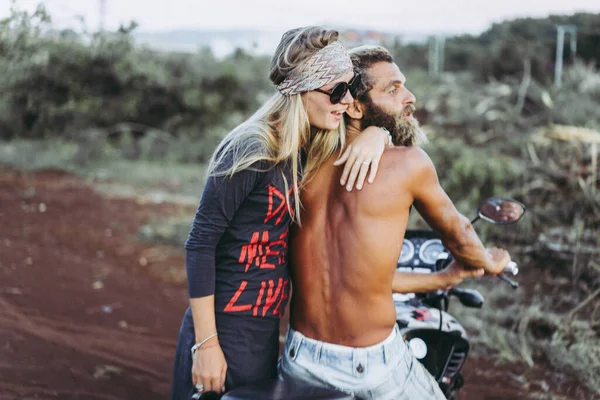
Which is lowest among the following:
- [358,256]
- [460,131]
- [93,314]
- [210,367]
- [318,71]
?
[93,314]

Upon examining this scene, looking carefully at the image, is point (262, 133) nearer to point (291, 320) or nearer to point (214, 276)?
point (214, 276)

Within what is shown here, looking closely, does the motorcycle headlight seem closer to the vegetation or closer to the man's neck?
the man's neck

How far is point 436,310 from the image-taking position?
291 cm

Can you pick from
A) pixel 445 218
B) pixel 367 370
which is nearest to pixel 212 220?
pixel 367 370

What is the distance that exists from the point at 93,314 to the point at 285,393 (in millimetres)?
3912

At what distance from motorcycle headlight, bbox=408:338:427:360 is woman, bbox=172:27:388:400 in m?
0.62

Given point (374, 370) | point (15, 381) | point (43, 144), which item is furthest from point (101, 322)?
point (43, 144)

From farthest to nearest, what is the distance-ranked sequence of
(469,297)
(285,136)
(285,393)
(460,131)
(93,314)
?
(460,131)
(93,314)
(469,297)
(285,136)
(285,393)

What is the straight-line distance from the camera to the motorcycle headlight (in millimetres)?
2803

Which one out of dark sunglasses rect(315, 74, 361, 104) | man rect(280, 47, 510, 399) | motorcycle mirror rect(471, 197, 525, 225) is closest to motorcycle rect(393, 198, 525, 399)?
motorcycle mirror rect(471, 197, 525, 225)

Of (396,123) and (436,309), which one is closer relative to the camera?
(396,123)

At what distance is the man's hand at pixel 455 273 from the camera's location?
271cm

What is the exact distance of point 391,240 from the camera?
7.80ft

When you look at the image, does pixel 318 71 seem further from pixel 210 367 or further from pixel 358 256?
pixel 210 367
